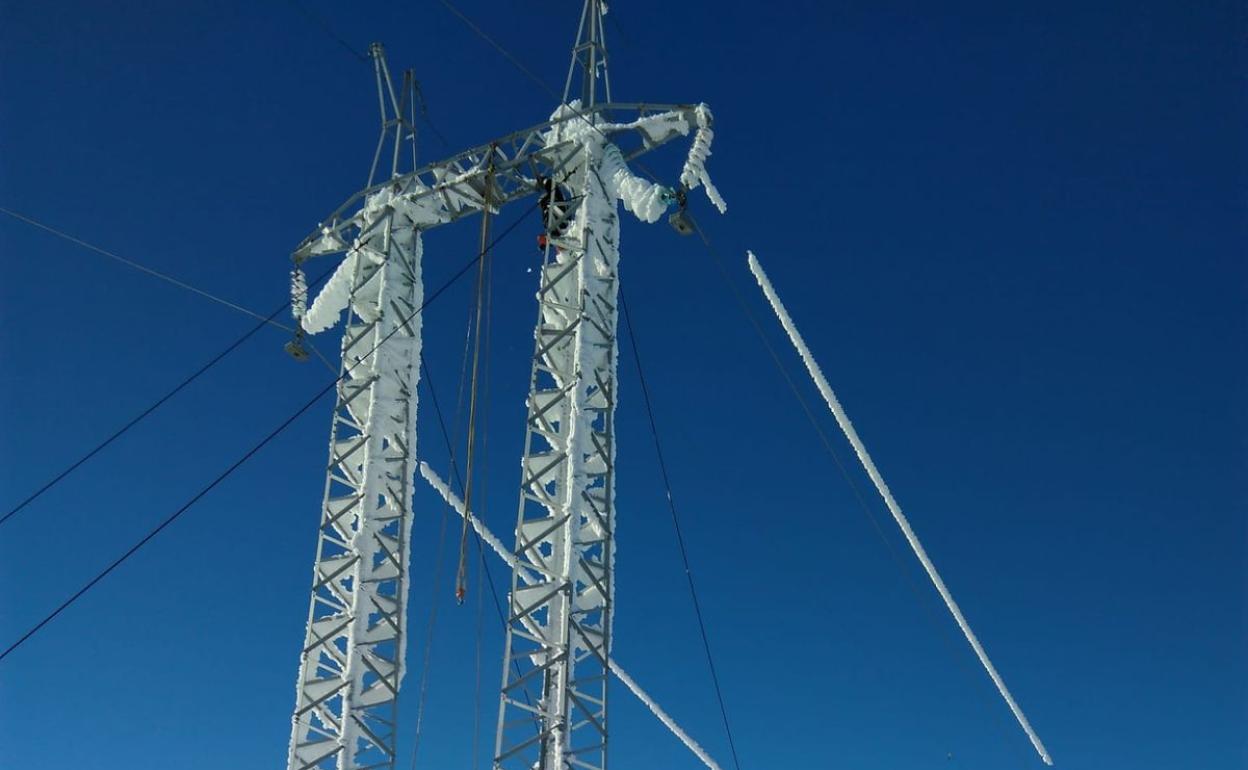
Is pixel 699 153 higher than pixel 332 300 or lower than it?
lower

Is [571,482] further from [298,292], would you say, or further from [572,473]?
[298,292]

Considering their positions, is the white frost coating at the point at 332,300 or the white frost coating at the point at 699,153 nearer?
the white frost coating at the point at 699,153

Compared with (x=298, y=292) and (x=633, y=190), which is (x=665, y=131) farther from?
(x=298, y=292)

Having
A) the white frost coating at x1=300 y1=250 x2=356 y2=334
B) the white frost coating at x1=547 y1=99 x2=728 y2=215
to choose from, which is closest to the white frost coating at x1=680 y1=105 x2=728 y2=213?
the white frost coating at x1=547 y1=99 x2=728 y2=215

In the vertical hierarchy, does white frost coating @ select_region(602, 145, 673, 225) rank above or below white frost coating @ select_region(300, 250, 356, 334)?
below

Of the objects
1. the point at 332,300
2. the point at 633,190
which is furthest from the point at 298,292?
the point at 633,190

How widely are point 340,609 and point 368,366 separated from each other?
5.61 m

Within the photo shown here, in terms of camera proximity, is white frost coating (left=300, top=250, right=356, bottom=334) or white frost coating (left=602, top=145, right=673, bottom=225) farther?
white frost coating (left=300, top=250, right=356, bottom=334)

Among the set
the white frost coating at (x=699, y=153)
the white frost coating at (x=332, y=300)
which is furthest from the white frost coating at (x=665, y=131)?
the white frost coating at (x=332, y=300)

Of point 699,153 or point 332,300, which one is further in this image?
point 332,300

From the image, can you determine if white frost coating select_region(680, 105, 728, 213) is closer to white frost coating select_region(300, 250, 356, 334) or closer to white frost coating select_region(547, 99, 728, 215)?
white frost coating select_region(547, 99, 728, 215)

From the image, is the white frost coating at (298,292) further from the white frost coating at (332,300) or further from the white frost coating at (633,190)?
the white frost coating at (633,190)

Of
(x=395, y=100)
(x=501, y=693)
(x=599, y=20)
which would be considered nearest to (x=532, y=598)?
(x=501, y=693)

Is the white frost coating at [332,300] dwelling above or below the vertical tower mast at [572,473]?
above
